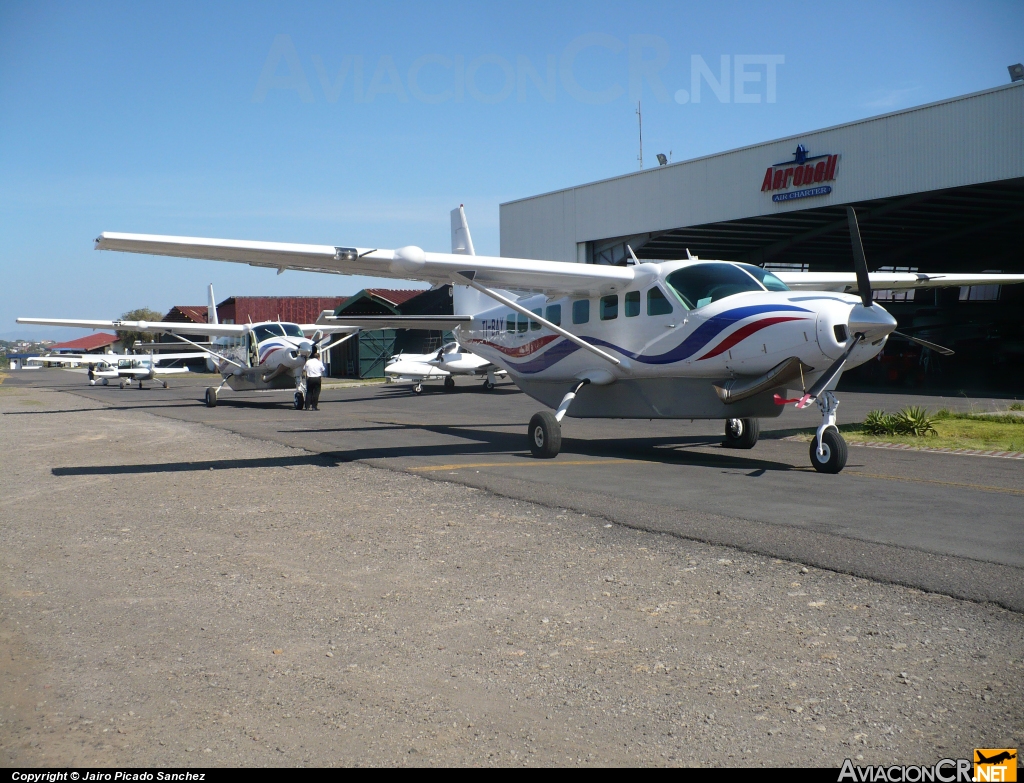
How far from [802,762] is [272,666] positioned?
225cm

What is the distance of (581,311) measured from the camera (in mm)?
12562

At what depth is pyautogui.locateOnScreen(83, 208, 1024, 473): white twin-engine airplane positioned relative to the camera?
9359 mm

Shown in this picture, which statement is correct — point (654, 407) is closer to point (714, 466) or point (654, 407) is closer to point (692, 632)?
point (714, 466)

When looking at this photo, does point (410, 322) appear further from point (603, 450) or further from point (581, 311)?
point (603, 450)

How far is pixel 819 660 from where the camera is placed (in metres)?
3.67

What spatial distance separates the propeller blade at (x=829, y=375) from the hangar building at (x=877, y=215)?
48.3 feet

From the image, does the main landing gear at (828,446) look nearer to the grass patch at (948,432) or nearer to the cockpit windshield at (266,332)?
the grass patch at (948,432)

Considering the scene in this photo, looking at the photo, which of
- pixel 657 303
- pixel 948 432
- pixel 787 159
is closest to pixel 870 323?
pixel 657 303

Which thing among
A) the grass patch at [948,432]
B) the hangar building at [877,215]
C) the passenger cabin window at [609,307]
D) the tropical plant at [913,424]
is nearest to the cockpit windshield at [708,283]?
the passenger cabin window at [609,307]

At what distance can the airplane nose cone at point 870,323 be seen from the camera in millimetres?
8867

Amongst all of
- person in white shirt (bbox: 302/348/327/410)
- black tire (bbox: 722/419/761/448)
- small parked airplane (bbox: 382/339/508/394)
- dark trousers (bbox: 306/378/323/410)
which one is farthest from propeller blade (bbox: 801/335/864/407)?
small parked airplane (bbox: 382/339/508/394)

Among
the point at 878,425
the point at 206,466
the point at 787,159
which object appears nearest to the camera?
the point at 206,466

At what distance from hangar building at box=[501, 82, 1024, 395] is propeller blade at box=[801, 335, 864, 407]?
48.3ft

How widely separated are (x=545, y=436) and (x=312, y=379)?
1211 cm
